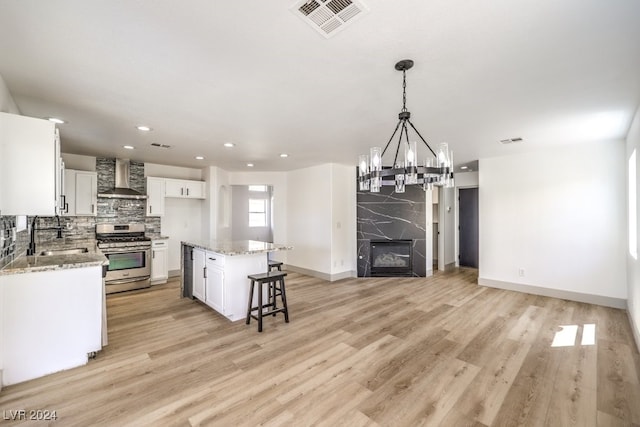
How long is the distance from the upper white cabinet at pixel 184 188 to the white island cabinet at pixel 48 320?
11.5ft

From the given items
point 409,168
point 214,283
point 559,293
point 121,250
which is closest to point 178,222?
point 121,250

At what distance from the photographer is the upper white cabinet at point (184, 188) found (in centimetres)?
594

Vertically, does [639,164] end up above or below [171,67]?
below

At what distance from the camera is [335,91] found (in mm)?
2449

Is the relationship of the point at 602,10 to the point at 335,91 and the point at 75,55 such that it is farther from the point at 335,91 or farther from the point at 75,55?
the point at 75,55

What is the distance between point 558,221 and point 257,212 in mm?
7485

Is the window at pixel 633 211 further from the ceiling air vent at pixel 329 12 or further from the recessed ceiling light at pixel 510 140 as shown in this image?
the ceiling air vent at pixel 329 12

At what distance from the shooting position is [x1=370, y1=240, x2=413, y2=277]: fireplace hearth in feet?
20.6

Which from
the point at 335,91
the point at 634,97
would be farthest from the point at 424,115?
the point at 634,97

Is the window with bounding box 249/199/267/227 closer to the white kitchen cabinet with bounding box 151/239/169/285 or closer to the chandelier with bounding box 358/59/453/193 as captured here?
the white kitchen cabinet with bounding box 151/239/169/285

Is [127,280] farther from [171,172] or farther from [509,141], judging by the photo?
[509,141]

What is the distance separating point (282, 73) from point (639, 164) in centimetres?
366

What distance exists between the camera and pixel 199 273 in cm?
432

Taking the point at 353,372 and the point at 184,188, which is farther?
the point at 184,188
